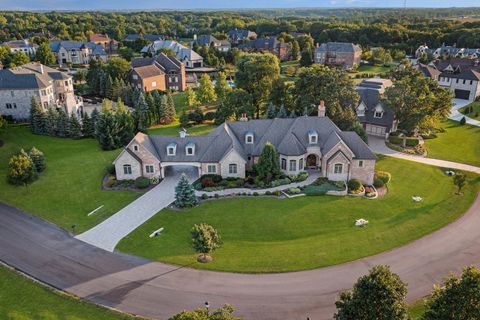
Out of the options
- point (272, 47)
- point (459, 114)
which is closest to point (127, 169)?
point (459, 114)

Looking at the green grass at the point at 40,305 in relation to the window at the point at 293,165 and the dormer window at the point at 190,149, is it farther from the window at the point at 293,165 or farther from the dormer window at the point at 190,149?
the window at the point at 293,165

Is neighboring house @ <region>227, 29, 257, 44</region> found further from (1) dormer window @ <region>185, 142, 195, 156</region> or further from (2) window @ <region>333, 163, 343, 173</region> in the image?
(2) window @ <region>333, 163, 343, 173</region>

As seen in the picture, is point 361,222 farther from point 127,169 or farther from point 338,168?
point 127,169

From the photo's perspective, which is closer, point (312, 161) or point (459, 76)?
point (312, 161)

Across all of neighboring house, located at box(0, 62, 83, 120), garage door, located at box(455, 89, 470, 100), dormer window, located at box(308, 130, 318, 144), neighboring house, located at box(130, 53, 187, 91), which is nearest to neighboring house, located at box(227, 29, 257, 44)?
neighboring house, located at box(130, 53, 187, 91)

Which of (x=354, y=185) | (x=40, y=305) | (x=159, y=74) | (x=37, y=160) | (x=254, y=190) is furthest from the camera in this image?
(x=159, y=74)

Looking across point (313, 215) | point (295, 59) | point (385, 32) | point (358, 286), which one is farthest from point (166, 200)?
point (385, 32)
